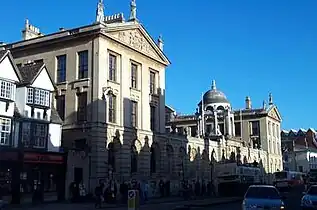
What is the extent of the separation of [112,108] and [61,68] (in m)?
6.81

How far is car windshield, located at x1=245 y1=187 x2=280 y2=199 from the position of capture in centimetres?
2222

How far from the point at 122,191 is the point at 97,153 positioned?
437cm

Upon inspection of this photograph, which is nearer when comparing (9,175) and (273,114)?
(9,175)

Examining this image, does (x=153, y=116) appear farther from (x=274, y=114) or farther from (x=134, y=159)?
(x=274, y=114)

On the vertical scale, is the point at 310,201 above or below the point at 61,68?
below

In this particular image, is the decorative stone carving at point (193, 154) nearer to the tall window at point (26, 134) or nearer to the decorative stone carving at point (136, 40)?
the decorative stone carving at point (136, 40)

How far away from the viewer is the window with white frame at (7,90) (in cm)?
3738

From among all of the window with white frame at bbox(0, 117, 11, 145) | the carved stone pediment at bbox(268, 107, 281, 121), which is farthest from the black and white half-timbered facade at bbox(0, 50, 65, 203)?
the carved stone pediment at bbox(268, 107, 281, 121)

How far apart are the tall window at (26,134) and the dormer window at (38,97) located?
1.95 m

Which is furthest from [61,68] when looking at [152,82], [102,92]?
[152,82]

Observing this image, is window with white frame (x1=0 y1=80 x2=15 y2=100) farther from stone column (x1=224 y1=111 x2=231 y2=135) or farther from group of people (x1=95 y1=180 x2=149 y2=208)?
stone column (x1=224 y1=111 x2=231 y2=135)

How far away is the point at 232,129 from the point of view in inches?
3541

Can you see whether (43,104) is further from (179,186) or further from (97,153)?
(179,186)

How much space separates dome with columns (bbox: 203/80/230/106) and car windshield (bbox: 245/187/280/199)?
2658 inches
